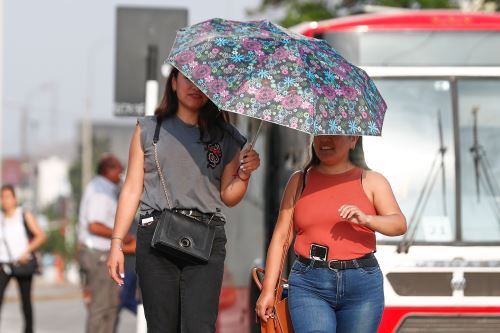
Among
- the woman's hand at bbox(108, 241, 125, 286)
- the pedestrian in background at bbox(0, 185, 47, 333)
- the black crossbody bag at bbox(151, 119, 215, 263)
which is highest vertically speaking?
the black crossbody bag at bbox(151, 119, 215, 263)

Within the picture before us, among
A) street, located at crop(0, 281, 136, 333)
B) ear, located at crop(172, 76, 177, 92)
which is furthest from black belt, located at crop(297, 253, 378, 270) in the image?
street, located at crop(0, 281, 136, 333)

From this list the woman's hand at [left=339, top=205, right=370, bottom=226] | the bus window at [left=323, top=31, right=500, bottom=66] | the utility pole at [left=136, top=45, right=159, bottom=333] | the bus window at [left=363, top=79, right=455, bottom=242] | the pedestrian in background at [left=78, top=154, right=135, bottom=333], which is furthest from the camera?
the pedestrian in background at [left=78, top=154, right=135, bottom=333]

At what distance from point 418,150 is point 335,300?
298 cm

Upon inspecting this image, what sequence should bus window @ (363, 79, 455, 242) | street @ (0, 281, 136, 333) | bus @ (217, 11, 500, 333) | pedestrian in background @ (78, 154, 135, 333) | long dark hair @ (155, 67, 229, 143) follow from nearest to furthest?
long dark hair @ (155, 67, 229, 143) → bus @ (217, 11, 500, 333) → bus window @ (363, 79, 455, 242) → pedestrian in background @ (78, 154, 135, 333) → street @ (0, 281, 136, 333)

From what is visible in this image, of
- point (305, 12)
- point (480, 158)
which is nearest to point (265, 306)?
point (480, 158)

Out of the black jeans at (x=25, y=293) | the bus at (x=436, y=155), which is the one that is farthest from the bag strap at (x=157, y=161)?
the black jeans at (x=25, y=293)

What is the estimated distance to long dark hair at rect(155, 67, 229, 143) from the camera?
632cm

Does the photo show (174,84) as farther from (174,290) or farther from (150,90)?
(150,90)

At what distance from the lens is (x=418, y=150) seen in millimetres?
8883

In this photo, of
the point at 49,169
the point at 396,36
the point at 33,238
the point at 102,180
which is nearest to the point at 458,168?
the point at 396,36

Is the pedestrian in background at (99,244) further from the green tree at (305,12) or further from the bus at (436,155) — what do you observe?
the green tree at (305,12)

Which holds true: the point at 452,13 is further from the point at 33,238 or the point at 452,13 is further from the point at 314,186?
the point at 33,238

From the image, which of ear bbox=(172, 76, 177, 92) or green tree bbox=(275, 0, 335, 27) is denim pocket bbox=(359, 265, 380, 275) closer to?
ear bbox=(172, 76, 177, 92)

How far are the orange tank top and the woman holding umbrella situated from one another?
0.31 metres
